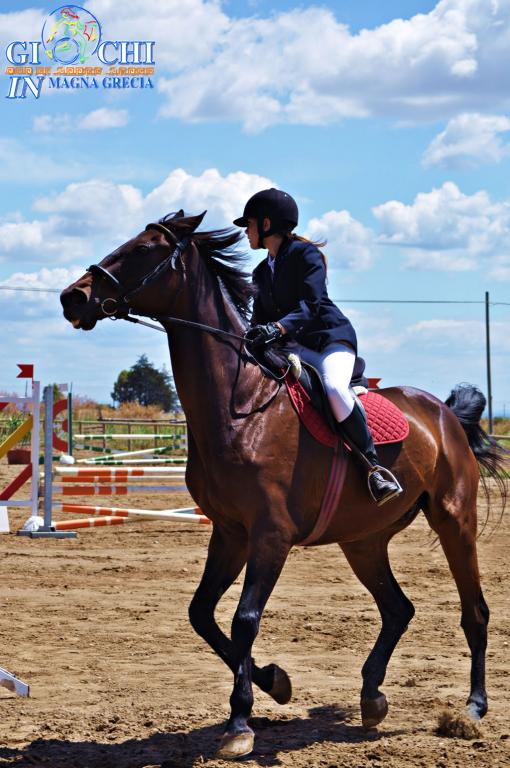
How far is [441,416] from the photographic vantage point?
265 inches

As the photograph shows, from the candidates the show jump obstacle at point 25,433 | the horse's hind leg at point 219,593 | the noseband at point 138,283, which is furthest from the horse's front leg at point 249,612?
the show jump obstacle at point 25,433

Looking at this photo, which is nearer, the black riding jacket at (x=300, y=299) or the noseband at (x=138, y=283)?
the noseband at (x=138, y=283)

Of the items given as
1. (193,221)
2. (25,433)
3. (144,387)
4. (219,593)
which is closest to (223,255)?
(193,221)

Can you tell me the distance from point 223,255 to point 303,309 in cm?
55

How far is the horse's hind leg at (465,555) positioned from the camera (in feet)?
20.7

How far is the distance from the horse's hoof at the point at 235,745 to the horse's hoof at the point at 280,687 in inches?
26.8

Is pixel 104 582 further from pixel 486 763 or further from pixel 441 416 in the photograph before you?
pixel 486 763

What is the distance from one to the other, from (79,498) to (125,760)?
48.3 feet

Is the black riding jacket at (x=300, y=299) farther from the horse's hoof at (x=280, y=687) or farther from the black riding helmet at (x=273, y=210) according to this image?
the horse's hoof at (x=280, y=687)

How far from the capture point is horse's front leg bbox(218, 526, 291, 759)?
5172mm

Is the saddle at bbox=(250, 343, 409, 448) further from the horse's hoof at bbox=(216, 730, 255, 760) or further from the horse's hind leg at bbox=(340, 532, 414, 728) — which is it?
the horse's hoof at bbox=(216, 730, 255, 760)

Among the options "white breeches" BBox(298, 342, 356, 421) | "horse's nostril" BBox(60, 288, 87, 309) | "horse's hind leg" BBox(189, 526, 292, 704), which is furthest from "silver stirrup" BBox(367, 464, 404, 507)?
"horse's nostril" BBox(60, 288, 87, 309)

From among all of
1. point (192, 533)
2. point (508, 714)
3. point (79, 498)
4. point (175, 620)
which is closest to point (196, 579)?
point (175, 620)

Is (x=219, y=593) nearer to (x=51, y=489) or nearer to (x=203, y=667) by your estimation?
(x=203, y=667)
